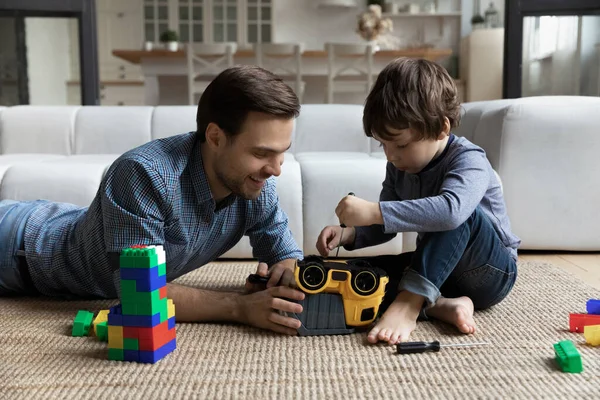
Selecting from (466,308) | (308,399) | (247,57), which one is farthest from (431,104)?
(247,57)

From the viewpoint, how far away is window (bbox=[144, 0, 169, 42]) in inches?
277

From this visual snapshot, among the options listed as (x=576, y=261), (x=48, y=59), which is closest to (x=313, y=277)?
(x=576, y=261)

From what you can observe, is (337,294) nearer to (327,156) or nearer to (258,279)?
(258,279)

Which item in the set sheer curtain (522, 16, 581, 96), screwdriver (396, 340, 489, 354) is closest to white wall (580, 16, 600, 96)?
sheer curtain (522, 16, 581, 96)

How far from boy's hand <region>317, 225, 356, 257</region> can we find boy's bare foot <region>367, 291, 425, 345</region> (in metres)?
0.19

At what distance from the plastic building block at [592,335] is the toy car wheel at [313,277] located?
488mm

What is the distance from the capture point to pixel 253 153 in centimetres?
121

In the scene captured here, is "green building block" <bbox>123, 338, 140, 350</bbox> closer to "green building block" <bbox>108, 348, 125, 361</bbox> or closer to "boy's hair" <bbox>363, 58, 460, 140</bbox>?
"green building block" <bbox>108, 348, 125, 361</bbox>

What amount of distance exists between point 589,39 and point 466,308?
2850mm

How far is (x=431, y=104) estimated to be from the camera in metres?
1.25

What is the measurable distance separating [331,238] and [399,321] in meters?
0.28

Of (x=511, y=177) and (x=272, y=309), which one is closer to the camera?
(x=272, y=309)

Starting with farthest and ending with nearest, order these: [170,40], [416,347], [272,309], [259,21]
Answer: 1. [259,21]
2. [170,40]
3. [272,309]
4. [416,347]

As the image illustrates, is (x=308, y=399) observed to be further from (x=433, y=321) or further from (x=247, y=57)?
(x=247, y=57)
